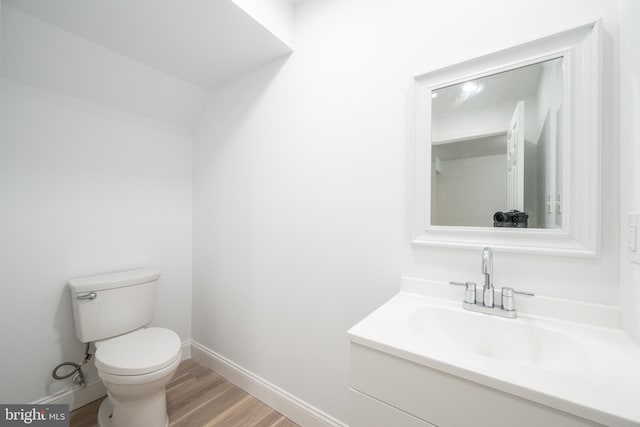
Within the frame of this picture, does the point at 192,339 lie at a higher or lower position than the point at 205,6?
lower

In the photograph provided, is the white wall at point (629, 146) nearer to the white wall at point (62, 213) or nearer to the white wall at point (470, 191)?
the white wall at point (470, 191)

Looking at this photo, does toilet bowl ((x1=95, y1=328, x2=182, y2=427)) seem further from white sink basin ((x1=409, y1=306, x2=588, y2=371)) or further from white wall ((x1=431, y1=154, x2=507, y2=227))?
white wall ((x1=431, y1=154, x2=507, y2=227))

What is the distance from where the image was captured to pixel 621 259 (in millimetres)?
786

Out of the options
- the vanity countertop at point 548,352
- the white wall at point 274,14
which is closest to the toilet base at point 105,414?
the vanity countertop at point 548,352

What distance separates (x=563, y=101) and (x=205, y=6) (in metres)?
1.56

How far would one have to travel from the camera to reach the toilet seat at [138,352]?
1232 mm

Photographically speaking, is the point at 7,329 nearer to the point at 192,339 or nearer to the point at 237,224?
the point at 192,339

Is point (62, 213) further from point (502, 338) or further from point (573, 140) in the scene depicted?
point (573, 140)

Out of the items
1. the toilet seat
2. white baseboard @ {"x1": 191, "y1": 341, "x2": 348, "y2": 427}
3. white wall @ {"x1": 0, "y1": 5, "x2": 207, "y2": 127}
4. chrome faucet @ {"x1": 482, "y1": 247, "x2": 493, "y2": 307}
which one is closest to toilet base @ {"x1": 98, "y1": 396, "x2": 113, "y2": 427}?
the toilet seat

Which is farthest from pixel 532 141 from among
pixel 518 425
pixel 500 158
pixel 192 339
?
pixel 192 339

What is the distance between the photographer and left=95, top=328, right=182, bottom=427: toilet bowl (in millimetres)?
1226

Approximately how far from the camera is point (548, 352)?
31.3 inches

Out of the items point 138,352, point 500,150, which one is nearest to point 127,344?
point 138,352

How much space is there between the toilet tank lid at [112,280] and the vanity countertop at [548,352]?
61.9 inches
